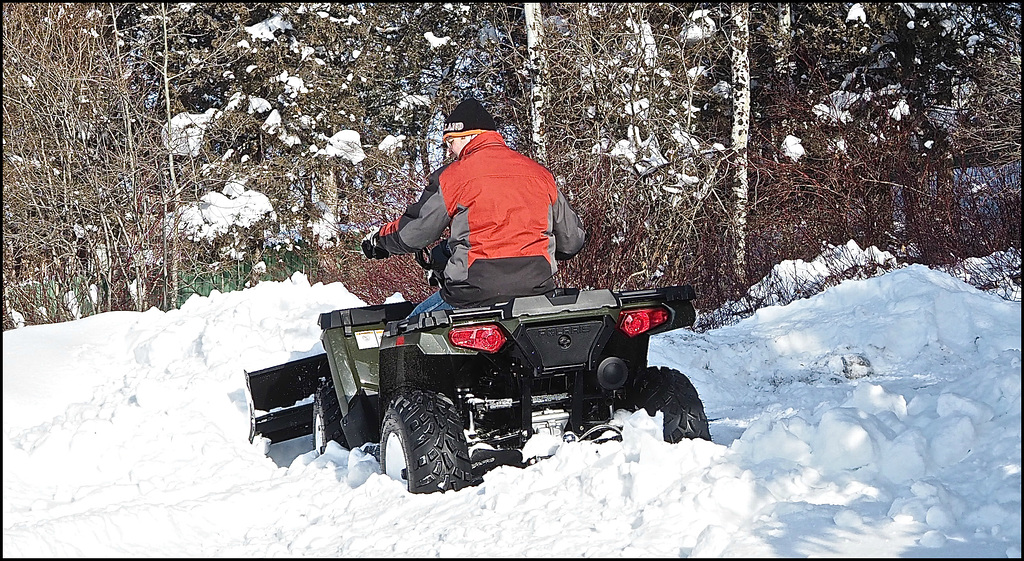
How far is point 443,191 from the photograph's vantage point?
4.09m

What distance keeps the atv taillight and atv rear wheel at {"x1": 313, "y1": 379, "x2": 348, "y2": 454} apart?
66.6 inches

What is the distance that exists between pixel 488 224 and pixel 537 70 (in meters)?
10.2

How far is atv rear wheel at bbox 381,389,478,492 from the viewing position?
3723 mm

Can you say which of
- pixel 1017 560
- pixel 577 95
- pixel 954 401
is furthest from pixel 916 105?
pixel 1017 560

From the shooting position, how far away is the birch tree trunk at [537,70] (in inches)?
530

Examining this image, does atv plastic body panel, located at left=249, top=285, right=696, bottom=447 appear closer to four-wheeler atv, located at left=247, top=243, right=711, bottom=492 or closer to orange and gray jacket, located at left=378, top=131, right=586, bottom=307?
four-wheeler atv, located at left=247, top=243, right=711, bottom=492

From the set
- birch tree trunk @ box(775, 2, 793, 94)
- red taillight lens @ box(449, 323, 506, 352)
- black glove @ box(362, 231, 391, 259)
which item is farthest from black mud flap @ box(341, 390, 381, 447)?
birch tree trunk @ box(775, 2, 793, 94)

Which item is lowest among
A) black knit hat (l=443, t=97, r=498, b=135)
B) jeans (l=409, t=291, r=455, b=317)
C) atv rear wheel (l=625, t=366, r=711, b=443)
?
atv rear wheel (l=625, t=366, r=711, b=443)

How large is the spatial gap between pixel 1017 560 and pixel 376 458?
281 cm

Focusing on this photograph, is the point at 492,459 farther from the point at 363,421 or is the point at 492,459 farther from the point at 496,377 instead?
A: the point at 363,421

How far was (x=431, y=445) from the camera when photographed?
147 inches

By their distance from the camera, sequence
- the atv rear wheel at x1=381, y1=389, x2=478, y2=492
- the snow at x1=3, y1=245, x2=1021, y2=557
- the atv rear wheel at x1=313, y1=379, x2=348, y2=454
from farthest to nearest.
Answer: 1. the atv rear wheel at x1=313, y1=379, x2=348, y2=454
2. the atv rear wheel at x1=381, y1=389, x2=478, y2=492
3. the snow at x1=3, y1=245, x2=1021, y2=557

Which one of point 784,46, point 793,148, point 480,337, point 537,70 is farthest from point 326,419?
point 784,46

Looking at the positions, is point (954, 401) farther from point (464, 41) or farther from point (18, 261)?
point (464, 41)
